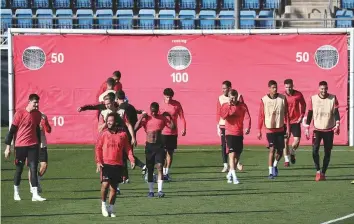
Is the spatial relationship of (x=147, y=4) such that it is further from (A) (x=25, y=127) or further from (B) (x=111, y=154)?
(B) (x=111, y=154)

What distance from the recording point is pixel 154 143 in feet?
68.7

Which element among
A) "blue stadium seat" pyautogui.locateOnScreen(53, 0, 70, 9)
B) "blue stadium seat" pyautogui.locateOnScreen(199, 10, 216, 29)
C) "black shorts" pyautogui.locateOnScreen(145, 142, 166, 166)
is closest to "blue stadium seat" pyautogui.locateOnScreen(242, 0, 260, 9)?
"blue stadium seat" pyautogui.locateOnScreen(199, 10, 216, 29)

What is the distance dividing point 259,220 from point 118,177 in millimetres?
2351

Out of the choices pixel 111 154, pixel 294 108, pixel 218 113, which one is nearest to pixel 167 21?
pixel 294 108

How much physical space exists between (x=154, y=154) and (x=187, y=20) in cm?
2419

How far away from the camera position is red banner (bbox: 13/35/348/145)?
33.7 meters

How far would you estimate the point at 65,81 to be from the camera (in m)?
34.4

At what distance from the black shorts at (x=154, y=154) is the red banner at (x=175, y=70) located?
12782 millimetres

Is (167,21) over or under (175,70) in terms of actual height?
over

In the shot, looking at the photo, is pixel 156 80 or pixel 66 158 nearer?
pixel 66 158

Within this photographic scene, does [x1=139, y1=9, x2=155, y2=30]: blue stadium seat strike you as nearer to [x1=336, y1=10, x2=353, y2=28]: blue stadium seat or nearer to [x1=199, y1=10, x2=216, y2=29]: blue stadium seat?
[x1=199, y1=10, x2=216, y2=29]: blue stadium seat

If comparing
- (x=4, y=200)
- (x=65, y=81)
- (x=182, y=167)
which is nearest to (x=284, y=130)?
(x=182, y=167)

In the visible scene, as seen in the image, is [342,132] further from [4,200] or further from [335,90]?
[4,200]

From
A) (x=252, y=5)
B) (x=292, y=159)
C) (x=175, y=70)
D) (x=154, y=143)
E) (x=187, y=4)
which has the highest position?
(x=187, y=4)
